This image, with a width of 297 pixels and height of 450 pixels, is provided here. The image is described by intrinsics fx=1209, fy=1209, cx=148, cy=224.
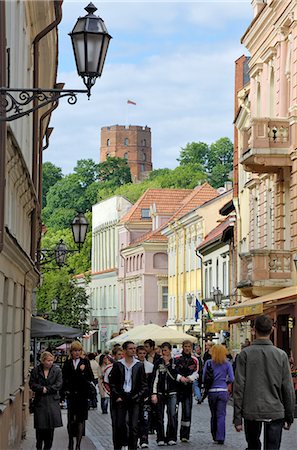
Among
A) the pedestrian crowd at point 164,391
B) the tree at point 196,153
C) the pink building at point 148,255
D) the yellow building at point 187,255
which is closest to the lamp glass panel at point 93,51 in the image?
the pedestrian crowd at point 164,391

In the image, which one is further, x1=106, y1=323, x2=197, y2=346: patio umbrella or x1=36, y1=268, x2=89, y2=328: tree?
x1=36, y1=268, x2=89, y2=328: tree

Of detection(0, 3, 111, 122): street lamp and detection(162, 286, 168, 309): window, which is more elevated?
detection(162, 286, 168, 309): window

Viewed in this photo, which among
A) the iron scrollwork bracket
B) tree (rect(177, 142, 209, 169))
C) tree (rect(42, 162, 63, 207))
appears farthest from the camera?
tree (rect(42, 162, 63, 207))

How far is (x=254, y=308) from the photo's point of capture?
32781 millimetres

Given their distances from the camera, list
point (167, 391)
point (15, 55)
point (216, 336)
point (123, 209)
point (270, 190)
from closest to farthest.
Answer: point (15, 55) < point (167, 391) < point (270, 190) < point (216, 336) < point (123, 209)

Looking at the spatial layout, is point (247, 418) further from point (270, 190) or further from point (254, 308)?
point (270, 190)

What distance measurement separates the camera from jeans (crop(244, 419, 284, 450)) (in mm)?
10750

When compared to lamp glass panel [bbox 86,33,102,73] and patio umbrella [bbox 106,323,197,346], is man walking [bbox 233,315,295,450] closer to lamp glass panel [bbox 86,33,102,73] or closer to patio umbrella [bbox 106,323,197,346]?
lamp glass panel [bbox 86,33,102,73]

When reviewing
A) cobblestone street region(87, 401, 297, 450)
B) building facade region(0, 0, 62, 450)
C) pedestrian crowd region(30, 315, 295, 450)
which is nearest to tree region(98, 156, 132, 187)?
cobblestone street region(87, 401, 297, 450)

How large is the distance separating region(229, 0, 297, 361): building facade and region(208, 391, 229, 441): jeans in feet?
38.9

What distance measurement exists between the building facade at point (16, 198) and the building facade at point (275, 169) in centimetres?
988

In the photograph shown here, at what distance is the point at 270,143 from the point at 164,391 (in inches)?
605

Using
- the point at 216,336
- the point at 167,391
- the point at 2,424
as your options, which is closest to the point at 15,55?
the point at 2,424

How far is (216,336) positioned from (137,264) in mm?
43589
